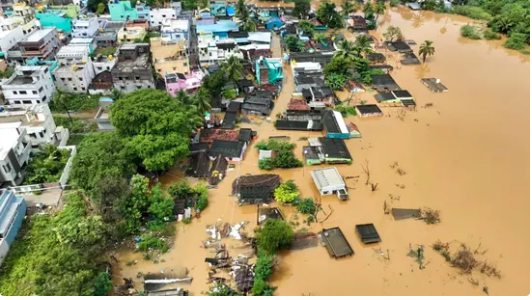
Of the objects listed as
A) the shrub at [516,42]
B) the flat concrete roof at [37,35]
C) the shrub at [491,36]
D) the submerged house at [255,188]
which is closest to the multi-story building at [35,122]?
the submerged house at [255,188]

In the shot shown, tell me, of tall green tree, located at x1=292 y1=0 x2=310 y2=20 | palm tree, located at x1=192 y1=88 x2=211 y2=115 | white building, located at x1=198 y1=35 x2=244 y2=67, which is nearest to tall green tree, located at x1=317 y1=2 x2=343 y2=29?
tall green tree, located at x1=292 y1=0 x2=310 y2=20

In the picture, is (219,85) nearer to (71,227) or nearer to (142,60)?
(142,60)

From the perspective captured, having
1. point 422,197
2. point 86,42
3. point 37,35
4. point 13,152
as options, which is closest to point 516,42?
point 422,197

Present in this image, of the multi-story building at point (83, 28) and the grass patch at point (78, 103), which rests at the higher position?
the multi-story building at point (83, 28)

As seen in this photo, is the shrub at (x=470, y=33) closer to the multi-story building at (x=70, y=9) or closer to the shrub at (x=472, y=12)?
the shrub at (x=472, y=12)

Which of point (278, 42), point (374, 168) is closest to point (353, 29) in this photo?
point (278, 42)

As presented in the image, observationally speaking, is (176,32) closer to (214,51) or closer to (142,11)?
(214,51)

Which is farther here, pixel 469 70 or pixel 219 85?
pixel 469 70
